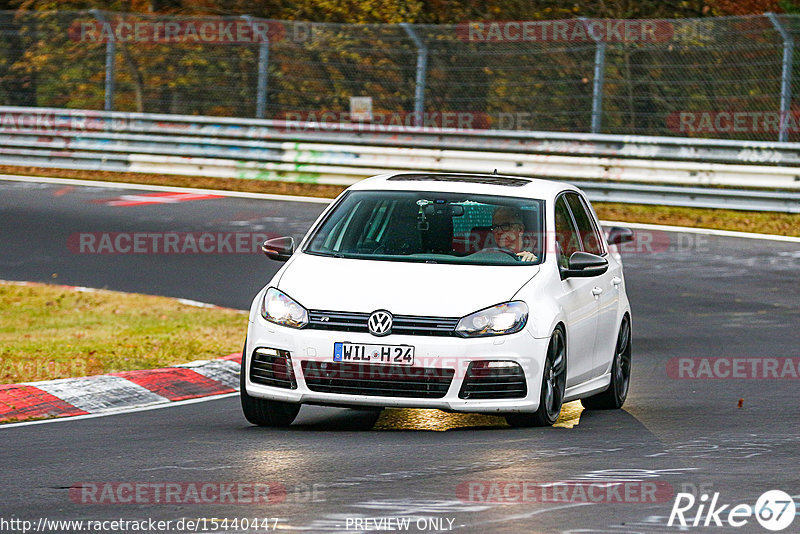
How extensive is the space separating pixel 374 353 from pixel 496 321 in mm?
694

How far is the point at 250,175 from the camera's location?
25.4 m

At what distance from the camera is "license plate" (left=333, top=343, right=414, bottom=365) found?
8.32 meters

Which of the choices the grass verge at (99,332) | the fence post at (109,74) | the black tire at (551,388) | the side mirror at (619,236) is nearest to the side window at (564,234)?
the black tire at (551,388)

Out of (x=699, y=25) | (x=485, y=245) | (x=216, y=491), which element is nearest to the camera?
(x=216, y=491)

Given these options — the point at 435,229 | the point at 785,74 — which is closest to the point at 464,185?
the point at 435,229

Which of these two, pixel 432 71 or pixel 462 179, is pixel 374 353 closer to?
pixel 462 179

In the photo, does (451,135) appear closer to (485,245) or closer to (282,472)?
(485,245)

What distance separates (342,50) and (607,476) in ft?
62.5

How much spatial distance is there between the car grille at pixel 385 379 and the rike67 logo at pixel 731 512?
1.89m

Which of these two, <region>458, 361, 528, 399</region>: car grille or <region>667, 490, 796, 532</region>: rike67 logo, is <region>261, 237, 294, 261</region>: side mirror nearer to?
<region>458, 361, 528, 399</region>: car grille

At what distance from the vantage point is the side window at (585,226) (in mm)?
10156

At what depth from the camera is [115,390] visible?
1009 centimetres

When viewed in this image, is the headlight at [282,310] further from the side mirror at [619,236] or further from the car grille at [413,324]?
the side mirror at [619,236]

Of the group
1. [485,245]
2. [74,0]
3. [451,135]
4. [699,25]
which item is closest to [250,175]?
[451,135]
